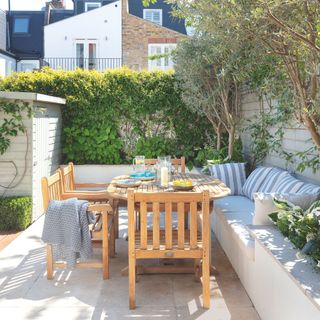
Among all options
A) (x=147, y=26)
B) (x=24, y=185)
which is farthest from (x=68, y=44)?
(x=24, y=185)

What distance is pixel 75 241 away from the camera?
157 inches

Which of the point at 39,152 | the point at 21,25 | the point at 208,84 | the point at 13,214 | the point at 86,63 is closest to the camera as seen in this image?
the point at 13,214

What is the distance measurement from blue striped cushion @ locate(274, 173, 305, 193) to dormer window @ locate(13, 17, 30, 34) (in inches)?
725

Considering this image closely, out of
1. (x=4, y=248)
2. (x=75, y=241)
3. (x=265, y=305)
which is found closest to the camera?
(x=265, y=305)

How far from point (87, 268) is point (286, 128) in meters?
3.16

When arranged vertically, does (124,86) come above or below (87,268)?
above

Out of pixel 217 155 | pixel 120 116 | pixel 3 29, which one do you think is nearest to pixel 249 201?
pixel 217 155

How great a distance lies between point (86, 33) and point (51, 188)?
14.9m

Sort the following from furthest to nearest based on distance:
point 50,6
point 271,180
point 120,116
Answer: point 50,6 → point 120,116 → point 271,180

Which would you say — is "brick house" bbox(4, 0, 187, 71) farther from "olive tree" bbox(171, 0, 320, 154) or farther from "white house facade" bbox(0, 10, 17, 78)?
"olive tree" bbox(171, 0, 320, 154)

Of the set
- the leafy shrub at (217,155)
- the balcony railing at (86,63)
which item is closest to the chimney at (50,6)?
the balcony railing at (86,63)

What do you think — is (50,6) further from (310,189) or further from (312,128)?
(312,128)

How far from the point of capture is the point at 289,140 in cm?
586

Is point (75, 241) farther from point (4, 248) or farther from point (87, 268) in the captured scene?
point (4, 248)
